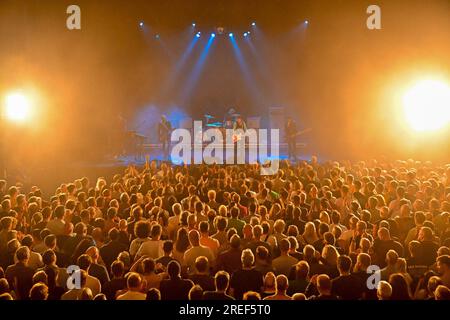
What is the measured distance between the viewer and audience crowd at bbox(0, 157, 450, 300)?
4.94m

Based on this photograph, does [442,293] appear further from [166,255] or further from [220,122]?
[220,122]

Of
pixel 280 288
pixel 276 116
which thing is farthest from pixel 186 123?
pixel 280 288

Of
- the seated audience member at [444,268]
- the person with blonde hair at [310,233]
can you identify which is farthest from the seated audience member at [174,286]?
the seated audience member at [444,268]

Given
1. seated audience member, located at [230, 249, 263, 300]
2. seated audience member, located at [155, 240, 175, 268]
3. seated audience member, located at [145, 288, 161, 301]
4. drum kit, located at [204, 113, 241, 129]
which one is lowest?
seated audience member, located at [230, 249, 263, 300]

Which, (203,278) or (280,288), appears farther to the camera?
(203,278)

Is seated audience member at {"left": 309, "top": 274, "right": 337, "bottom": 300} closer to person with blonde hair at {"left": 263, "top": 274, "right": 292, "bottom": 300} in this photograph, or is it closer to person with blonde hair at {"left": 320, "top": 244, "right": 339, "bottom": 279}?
person with blonde hair at {"left": 263, "top": 274, "right": 292, "bottom": 300}

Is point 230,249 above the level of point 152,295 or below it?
above

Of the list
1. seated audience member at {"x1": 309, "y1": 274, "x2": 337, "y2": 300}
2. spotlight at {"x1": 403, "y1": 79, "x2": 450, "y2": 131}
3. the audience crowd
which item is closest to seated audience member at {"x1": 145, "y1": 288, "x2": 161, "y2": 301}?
the audience crowd

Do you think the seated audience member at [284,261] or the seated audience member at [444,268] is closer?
the seated audience member at [444,268]

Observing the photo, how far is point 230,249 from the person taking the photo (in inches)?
242

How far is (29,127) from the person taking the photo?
58.2 ft

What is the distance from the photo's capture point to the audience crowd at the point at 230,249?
195 inches

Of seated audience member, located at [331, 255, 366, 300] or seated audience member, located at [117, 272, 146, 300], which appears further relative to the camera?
seated audience member, located at [331, 255, 366, 300]

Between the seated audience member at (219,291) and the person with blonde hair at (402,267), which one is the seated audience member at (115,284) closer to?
the seated audience member at (219,291)
